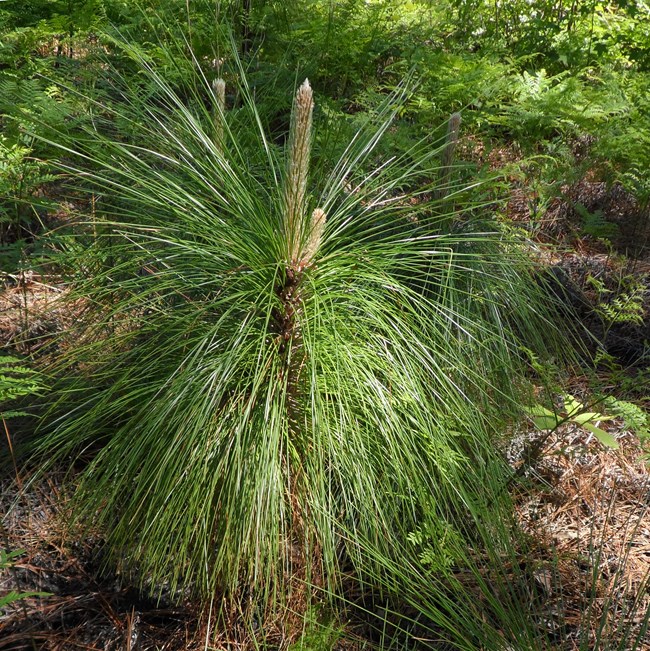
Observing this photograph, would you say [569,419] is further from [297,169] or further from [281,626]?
[297,169]

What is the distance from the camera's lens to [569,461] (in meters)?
2.92

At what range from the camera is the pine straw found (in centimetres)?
233

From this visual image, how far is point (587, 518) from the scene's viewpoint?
8.90ft

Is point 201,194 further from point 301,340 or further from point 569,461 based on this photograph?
point 569,461

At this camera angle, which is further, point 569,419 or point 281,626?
point 569,419

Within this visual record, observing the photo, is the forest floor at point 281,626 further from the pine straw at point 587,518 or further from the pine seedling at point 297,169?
the pine seedling at point 297,169

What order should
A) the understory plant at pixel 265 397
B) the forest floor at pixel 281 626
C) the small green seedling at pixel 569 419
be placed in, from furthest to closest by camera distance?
the small green seedling at pixel 569 419 < the forest floor at pixel 281 626 < the understory plant at pixel 265 397

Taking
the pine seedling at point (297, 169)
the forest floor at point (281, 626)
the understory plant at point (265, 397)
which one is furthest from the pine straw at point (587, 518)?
the pine seedling at point (297, 169)

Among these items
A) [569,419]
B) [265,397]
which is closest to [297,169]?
[265,397]

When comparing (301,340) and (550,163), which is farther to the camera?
(550,163)

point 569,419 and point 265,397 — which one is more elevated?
point 569,419

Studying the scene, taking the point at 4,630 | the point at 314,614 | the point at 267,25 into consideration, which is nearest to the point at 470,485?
the point at 314,614

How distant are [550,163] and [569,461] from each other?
221 cm

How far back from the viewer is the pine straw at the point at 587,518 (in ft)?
7.64
